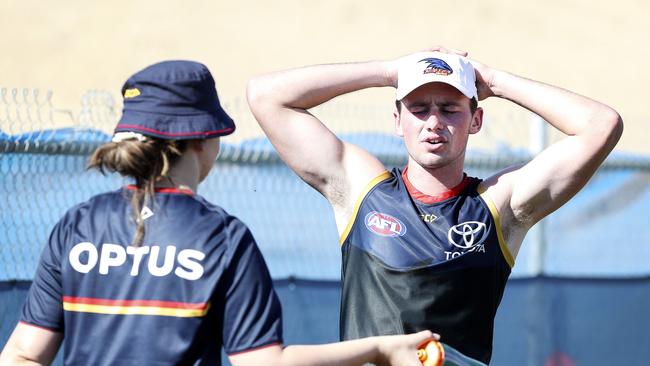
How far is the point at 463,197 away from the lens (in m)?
4.16

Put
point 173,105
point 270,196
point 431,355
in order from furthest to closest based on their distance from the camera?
point 270,196, point 431,355, point 173,105

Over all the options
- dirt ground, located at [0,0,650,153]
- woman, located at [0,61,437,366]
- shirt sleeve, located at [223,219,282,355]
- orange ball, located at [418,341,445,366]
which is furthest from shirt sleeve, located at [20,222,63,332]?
dirt ground, located at [0,0,650,153]

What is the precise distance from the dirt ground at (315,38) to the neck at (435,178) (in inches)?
571

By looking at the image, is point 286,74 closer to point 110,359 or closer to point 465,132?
point 465,132

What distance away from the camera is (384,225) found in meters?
4.06

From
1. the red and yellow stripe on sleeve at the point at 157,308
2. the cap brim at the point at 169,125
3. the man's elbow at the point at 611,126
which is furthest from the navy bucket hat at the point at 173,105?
the man's elbow at the point at 611,126

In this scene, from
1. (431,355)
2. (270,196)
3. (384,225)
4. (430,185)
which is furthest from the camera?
(270,196)

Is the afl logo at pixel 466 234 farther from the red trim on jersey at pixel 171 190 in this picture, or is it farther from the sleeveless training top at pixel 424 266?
the red trim on jersey at pixel 171 190

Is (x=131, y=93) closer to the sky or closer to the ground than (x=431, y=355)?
closer to the sky

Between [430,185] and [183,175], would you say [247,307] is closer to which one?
[183,175]

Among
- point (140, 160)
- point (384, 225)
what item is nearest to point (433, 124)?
point (384, 225)

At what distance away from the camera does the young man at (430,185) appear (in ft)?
13.0

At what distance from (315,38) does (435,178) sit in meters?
19.0

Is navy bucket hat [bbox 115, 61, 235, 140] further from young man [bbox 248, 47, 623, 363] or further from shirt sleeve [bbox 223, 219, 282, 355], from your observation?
young man [bbox 248, 47, 623, 363]
